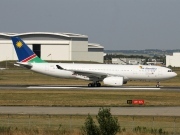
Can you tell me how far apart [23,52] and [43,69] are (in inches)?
162

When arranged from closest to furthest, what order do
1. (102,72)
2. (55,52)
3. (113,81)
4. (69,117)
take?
(69,117) < (113,81) < (102,72) < (55,52)

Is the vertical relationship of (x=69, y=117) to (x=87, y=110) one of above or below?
below

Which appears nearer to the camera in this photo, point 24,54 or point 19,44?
point 24,54

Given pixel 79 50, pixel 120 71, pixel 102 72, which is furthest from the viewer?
pixel 79 50

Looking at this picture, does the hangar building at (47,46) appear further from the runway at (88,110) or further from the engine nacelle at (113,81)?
the runway at (88,110)

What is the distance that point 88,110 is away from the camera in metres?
45.0

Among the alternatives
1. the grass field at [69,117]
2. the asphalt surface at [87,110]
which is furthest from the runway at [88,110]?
the grass field at [69,117]

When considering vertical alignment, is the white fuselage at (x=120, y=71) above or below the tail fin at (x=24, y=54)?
below

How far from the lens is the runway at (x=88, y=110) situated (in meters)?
42.8

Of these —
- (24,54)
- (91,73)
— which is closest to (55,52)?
(24,54)

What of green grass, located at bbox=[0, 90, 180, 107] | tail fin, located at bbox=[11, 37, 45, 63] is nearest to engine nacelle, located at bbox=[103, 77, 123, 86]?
green grass, located at bbox=[0, 90, 180, 107]

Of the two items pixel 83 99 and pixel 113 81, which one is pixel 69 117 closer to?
pixel 83 99

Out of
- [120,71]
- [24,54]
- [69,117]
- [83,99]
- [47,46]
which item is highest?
[47,46]

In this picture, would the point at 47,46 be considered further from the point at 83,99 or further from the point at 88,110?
the point at 88,110
